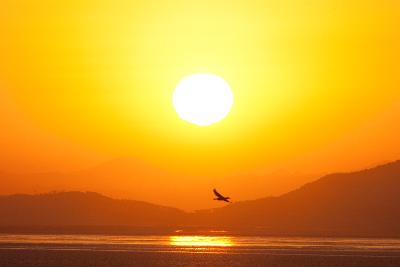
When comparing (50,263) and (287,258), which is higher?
(287,258)

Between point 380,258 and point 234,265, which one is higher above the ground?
point 380,258

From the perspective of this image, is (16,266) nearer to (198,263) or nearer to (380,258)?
(198,263)

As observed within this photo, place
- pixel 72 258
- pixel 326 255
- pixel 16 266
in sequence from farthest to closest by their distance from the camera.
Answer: pixel 326 255
pixel 72 258
pixel 16 266

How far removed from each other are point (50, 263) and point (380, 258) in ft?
134

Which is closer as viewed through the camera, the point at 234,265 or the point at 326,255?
the point at 234,265

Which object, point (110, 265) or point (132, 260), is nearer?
point (110, 265)

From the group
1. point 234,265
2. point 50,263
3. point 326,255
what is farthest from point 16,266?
A: point 326,255

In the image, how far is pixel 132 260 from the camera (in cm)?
9988

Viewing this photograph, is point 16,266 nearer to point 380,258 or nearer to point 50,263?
point 50,263

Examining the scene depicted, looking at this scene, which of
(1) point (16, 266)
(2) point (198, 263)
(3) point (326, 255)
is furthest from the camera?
(3) point (326, 255)

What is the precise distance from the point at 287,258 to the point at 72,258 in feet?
85.0

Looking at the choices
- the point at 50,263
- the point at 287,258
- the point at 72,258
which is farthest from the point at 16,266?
the point at 287,258

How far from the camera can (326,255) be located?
11456 centimetres

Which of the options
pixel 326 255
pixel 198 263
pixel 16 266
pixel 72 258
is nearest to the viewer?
pixel 16 266
